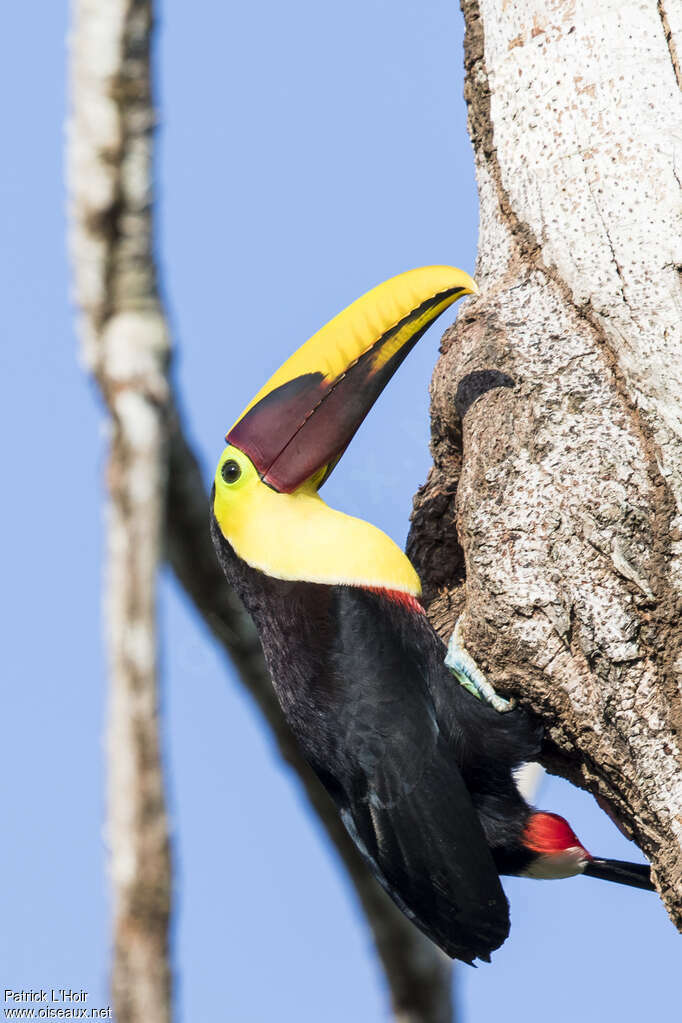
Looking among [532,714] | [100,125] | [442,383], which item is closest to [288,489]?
[442,383]

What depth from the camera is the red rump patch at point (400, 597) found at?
9.44ft

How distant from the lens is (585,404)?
2.79 metres

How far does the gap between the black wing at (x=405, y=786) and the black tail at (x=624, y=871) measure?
38cm

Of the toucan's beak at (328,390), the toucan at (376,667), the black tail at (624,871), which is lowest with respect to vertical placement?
the black tail at (624,871)

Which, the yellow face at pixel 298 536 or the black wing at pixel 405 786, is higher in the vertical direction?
the yellow face at pixel 298 536

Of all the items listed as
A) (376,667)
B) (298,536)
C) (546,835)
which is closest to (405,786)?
(376,667)

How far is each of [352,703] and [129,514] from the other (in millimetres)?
1733

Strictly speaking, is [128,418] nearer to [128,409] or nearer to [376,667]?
[128,409]

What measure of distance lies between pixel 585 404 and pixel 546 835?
996mm

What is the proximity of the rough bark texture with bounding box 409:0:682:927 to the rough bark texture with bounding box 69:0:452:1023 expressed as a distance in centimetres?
154

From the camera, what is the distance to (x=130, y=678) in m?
1.19

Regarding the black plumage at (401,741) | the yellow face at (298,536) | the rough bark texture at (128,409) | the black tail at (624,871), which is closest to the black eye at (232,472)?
the yellow face at (298,536)

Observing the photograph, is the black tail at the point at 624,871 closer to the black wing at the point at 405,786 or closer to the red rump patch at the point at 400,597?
the black wing at the point at 405,786

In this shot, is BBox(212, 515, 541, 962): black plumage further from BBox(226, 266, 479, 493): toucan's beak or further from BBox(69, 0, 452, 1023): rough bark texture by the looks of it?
BBox(69, 0, 452, 1023): rough bark texture
